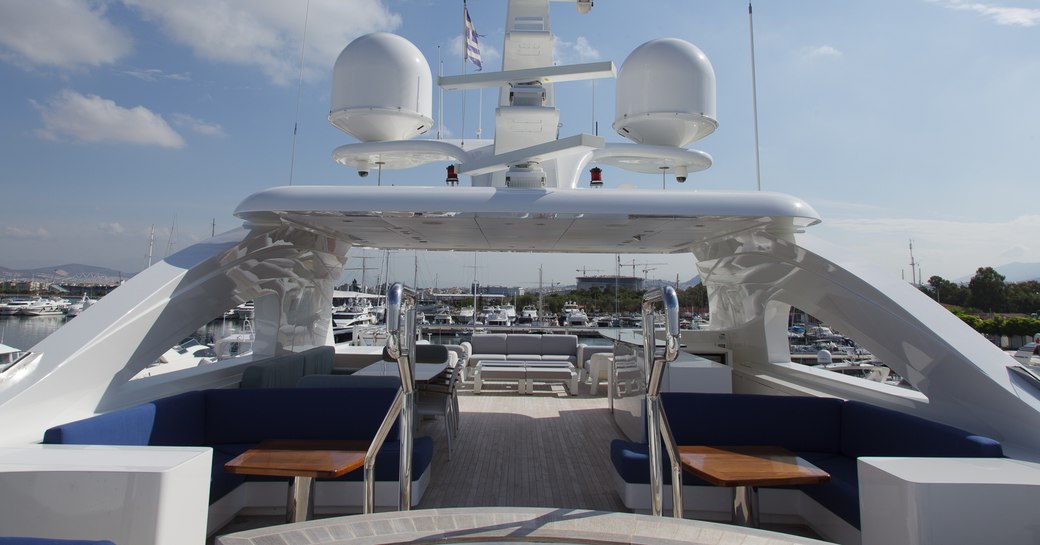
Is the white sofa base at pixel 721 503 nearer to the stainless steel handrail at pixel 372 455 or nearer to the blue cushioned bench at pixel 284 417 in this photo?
the blue cushioned bench at pixel 284 417

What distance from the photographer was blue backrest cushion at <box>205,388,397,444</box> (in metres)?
3.96

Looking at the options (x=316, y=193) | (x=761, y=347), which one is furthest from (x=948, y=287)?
(x=316, y=193)

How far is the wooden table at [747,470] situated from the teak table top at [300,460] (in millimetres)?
1614

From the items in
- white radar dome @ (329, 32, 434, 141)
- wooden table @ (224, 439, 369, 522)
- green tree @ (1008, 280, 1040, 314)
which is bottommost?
wooden table @ (224, 439, 369, 522)

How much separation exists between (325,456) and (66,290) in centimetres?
8030

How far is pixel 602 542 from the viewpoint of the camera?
1.92 meters

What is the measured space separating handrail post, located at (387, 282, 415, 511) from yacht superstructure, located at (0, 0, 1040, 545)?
4.41 feet

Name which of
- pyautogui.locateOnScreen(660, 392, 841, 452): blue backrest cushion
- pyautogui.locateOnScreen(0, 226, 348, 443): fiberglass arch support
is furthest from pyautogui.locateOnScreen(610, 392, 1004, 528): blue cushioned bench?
pyautogui.locateOnScreen(0, 226, 348, 443): fiberglass arch support

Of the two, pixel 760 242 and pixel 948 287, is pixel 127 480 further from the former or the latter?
pixel 948 287

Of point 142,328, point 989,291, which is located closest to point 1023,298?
point 989,291

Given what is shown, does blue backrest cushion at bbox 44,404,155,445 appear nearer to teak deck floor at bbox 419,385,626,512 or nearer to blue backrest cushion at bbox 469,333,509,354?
teak deck floor at bbox 419,385,626,512

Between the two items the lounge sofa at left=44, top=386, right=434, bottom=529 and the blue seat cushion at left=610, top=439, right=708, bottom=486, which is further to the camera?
the lounge sofa at left=44, top=386, right=434, bottom=529

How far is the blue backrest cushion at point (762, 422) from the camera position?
3959 millimetres

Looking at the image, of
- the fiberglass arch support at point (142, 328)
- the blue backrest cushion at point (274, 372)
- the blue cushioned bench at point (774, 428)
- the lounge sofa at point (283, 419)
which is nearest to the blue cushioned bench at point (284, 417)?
the lounge sofa at point (283, 419)
